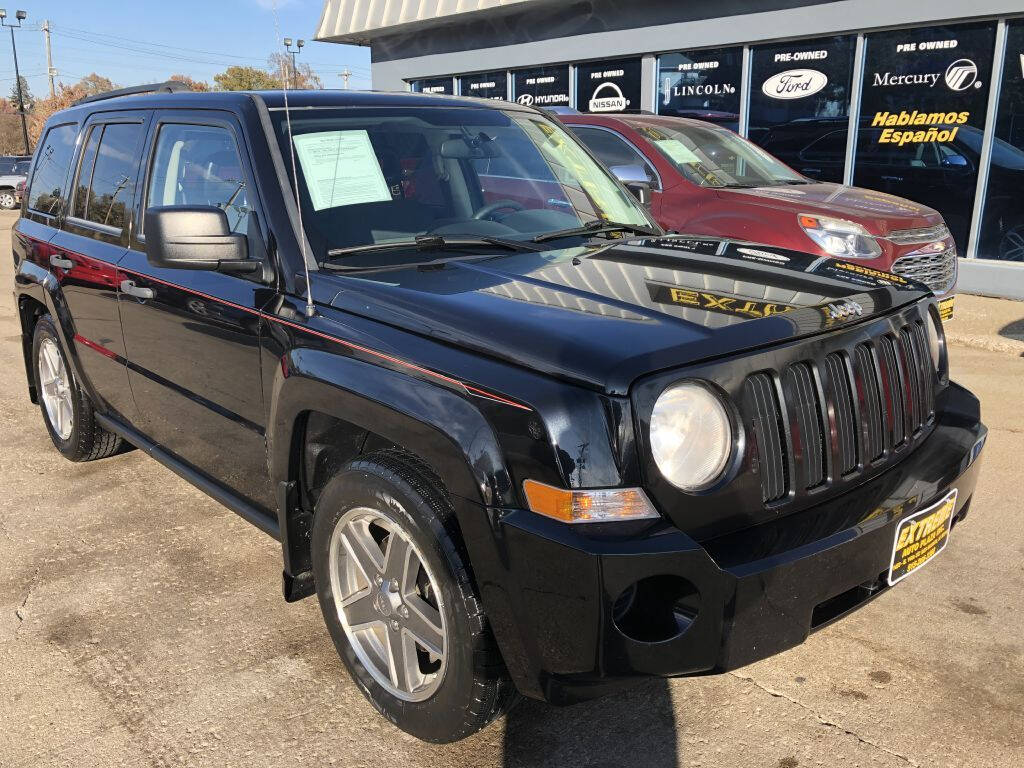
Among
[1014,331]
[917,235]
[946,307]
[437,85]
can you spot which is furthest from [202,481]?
[437,85]

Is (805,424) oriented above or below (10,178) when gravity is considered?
above

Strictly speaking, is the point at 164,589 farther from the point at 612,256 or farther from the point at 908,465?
the point at 908,465

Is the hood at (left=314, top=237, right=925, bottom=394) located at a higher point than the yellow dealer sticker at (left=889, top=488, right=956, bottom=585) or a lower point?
higher

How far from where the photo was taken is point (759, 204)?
6855 millimetres

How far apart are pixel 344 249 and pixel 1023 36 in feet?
29.9

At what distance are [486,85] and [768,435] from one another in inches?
561

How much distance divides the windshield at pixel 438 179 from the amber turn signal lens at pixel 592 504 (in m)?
1.22

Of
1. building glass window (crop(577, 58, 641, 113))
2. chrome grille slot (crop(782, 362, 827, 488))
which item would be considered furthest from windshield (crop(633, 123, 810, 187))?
chrome grille slot (crop(782, 362, 827, 488))

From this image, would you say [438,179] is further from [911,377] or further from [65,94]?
[65,94]

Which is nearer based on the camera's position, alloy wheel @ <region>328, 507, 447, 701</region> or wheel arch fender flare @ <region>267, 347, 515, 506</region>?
wheel arch fender flare @ <region>267, 347, 515, 506</region>

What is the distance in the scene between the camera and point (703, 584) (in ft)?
6.61

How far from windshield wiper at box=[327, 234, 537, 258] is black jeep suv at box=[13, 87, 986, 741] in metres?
0.01

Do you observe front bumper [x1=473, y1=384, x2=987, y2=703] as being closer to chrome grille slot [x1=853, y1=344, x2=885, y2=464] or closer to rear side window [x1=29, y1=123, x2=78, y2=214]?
chrome grille slot [x1=853, y1=344, x2=885, y2=464]

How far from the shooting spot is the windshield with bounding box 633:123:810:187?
294 inches
